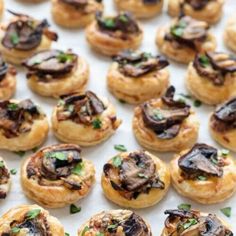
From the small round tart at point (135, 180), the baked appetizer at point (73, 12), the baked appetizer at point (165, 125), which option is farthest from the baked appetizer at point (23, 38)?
the small round tart at point (135, 180)

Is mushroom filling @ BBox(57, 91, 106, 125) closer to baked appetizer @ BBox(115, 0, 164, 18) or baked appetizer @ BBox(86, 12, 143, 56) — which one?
baked appetizer @ BBox(86, 12, 143, 56)

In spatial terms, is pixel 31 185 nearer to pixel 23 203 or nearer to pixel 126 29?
pixel 23 203

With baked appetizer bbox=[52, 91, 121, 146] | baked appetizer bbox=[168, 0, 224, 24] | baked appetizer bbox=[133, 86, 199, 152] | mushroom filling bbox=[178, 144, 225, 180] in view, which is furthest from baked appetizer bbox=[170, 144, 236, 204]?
baked appetizer bbox=[168, 0, 224, 24]

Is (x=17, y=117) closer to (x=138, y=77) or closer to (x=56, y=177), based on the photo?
(x=56, y=177)

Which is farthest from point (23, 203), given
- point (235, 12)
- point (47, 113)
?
point (235, 12)

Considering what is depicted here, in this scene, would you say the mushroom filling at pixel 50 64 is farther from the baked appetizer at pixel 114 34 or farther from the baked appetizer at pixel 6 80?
the baked appetizer at pixel 114 34

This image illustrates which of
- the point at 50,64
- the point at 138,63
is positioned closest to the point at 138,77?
the point at 138,63

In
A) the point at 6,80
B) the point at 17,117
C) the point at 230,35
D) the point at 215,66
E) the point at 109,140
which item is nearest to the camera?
the point at 17,117
